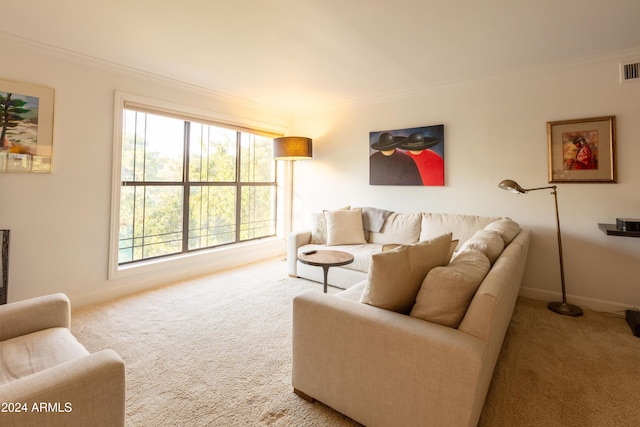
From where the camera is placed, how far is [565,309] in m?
2.83

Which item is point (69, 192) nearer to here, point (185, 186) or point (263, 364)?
point (185, 186)

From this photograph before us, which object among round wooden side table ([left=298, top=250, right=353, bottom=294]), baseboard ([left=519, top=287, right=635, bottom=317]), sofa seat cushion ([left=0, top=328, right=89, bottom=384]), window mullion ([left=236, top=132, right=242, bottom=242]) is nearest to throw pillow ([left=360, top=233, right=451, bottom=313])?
round wooden side table ([left=298, top=250, right=353, bottom=294])

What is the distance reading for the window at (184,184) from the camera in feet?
11.2

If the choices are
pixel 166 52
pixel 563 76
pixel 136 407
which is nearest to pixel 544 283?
pixel 563 76

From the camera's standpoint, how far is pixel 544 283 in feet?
10.4

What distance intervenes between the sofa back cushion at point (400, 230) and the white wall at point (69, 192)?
285 centimetres

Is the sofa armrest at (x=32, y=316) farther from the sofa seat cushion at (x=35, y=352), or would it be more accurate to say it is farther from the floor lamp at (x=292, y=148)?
the floor lamp at (x=292, y=148)

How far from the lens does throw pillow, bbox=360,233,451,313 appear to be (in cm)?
140

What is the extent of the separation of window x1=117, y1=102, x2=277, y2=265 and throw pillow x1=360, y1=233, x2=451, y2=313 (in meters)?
3.05

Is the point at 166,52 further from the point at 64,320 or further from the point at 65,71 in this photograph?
the point at 64,320

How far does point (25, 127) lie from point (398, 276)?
3.32m

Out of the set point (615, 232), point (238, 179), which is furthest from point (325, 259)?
point (615, 232)

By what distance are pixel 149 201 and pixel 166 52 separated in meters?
1.71

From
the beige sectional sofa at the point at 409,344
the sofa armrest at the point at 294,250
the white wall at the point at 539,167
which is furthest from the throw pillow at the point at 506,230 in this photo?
the sofa armrest at the point at 294,250
